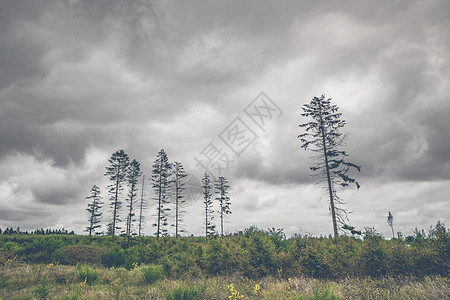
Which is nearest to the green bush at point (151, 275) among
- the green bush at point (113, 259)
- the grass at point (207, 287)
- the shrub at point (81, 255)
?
the grass at point (207, 287)

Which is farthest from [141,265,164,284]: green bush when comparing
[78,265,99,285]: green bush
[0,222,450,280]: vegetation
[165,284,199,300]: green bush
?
[165,284,199,300]: green bush

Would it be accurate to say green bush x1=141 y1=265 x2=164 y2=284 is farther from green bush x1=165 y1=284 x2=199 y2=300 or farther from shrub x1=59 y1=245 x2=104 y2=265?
shrub x1=59 y1=245 x2=104 y2=265

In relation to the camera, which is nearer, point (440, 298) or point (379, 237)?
point (440, 298)

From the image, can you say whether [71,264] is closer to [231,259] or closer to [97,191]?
[231,259]

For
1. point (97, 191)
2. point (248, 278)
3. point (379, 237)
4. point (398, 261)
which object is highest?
point (97, 191)

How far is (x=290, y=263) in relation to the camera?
1032cm

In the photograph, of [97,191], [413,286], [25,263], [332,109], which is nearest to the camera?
[413,286]

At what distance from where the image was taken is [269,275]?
991 cm

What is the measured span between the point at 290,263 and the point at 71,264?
474 inches

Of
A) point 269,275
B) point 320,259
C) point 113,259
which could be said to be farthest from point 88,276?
point 320,259

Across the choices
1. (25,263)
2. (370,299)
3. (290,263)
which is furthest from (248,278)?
(25,263)

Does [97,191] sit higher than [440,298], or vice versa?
[97,191]

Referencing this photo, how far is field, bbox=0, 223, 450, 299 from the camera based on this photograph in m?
7.15

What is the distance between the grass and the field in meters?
0.02
